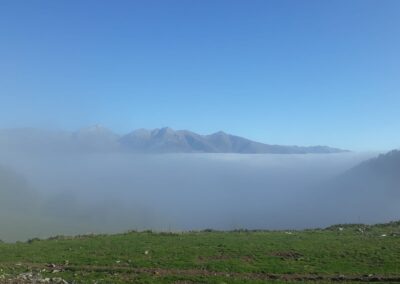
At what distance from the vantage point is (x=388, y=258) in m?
31.5

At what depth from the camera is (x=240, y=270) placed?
2853 centimetres

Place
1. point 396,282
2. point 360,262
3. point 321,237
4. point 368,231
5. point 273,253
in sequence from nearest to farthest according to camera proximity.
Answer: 1. point 396,282
2. point 360,262
3. point 273,253
4. point 321,237
5. point 368,231

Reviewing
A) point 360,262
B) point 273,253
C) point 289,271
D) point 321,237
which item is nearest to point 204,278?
point 289,271

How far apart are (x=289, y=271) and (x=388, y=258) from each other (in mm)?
8120

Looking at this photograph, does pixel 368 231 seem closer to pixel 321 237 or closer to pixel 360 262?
pixel 321 237

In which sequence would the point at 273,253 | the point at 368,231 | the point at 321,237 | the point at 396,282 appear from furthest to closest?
the point at 368,231 → the point at 321,237 → the point at 273,253 → the point at 396,282

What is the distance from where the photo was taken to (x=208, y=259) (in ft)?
105

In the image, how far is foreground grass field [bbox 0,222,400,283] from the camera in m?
26.6

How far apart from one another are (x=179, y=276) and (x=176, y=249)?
350 inches

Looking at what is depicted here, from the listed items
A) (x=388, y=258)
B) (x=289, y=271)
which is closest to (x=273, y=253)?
(x=289, y=271)

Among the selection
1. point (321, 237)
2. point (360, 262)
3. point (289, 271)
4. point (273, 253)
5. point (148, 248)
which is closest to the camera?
point (289, 271)

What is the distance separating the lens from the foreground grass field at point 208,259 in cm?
2664

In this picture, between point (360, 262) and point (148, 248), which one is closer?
point (360, 262)

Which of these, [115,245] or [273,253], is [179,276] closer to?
[273,253]
